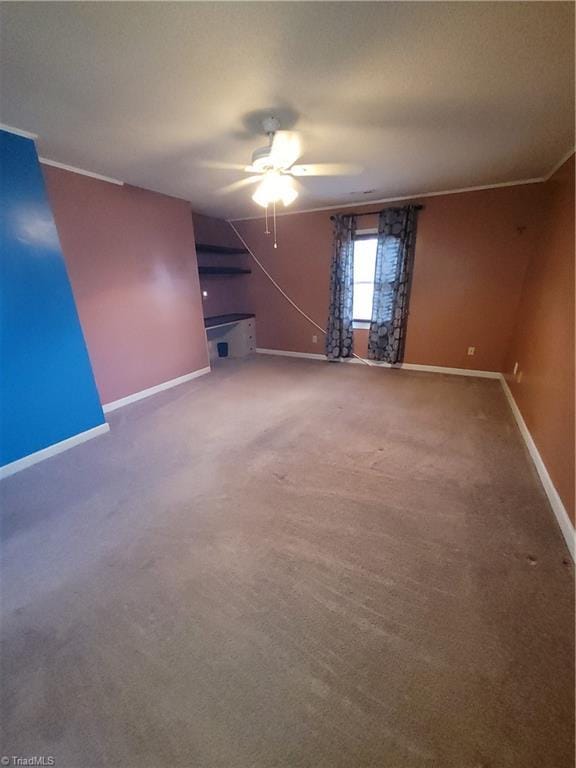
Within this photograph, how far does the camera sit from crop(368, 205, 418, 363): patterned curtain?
384 centimetres

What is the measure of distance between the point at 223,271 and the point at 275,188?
2683mm

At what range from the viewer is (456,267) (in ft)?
12.3

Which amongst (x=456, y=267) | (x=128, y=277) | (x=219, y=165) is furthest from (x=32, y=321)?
(x=456, y=267)

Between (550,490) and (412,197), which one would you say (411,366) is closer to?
(412,197)

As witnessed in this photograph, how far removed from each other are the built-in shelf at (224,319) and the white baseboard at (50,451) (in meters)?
2.18

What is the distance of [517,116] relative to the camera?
74.0 inches

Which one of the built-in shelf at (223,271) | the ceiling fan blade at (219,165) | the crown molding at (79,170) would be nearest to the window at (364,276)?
the built-in shelf at (223,271)

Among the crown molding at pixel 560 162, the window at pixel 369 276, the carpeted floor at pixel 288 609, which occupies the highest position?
the crown molding at pixel 560 162

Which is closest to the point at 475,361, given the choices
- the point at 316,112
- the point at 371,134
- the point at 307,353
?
the point at 307,353

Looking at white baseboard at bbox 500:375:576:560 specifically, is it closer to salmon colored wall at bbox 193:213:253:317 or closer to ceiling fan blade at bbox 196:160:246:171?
ceiling fan blade at bbox 196:160:246:171

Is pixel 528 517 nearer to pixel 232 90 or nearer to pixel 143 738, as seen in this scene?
pixel 143 738

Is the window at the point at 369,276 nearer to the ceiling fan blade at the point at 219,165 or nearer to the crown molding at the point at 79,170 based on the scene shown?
the ceiling fan blade at the point at 219,165

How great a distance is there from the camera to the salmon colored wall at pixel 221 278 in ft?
15.3

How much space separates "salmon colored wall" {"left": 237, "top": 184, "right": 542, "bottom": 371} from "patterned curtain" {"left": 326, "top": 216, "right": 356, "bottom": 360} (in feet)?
0.56
